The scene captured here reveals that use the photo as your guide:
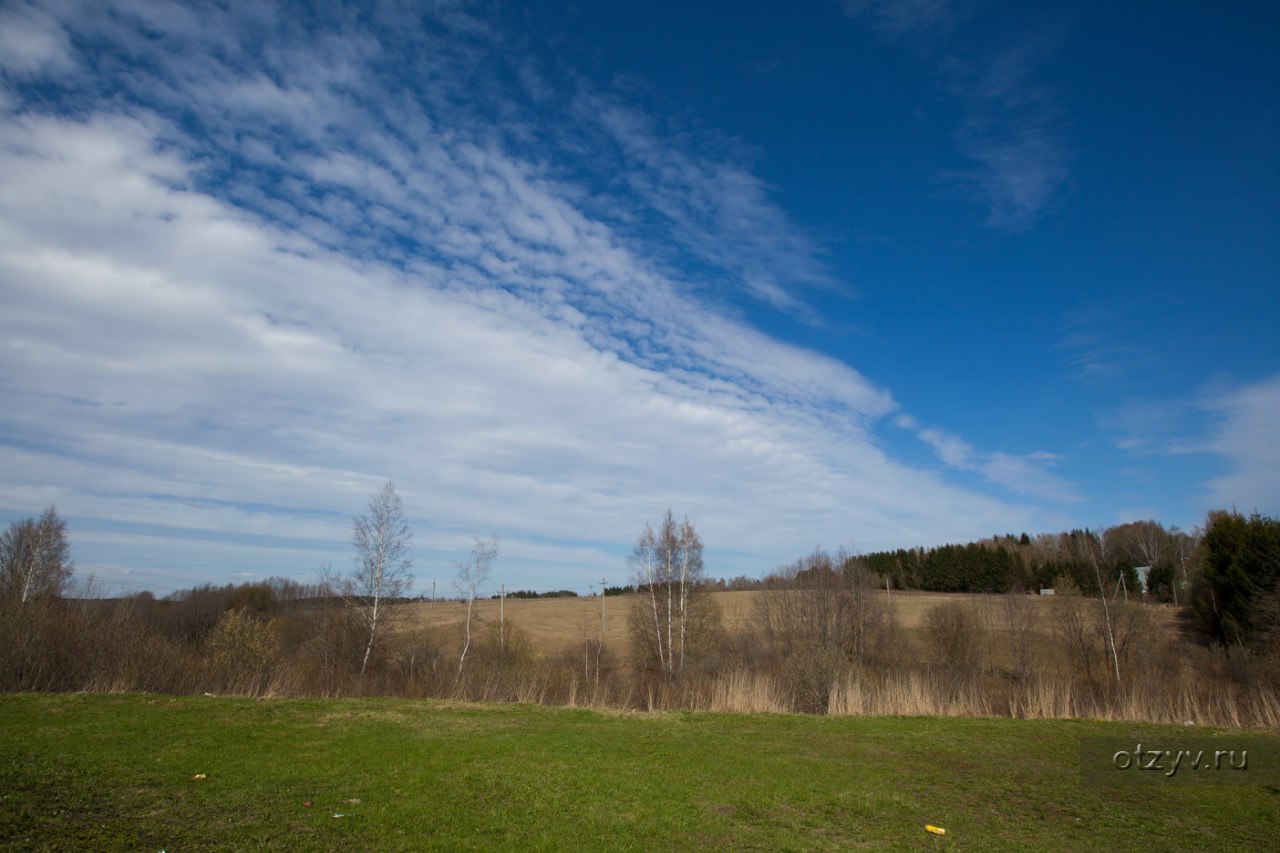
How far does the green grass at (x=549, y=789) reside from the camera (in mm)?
6828

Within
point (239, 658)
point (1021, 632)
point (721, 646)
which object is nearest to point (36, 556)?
point (239, 658)

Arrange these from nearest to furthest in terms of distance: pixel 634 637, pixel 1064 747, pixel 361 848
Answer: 1. pixel 361 848
2. pixel 1064 747
3. pixel 634 637

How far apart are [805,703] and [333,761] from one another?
48.9 feet

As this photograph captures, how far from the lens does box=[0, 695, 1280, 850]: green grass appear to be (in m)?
6.83

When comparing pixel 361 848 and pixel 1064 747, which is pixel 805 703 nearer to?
pixel 1064 747

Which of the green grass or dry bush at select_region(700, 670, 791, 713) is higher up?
the green grass

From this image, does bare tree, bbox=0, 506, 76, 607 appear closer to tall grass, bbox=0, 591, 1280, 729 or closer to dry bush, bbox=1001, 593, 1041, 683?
tall grass, bbox=0, 591, 1280, 729

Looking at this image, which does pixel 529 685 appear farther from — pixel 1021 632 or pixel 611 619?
pixel 611 619

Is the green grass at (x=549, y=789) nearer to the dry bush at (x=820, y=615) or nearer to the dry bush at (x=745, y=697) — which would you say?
the dry bush at (x=745, y=697)

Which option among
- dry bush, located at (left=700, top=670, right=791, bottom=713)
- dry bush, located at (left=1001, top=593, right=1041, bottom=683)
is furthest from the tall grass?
dry bush, located at (left=1001, top=593, right=1041, bottom=683)

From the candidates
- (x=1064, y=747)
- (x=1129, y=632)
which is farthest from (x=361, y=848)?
(x=1129, y=632)

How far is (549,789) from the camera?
8727 mm

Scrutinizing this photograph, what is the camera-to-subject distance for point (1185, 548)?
3396 inches

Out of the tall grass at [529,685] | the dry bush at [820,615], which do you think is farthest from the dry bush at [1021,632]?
the tall grass at [529,685]
